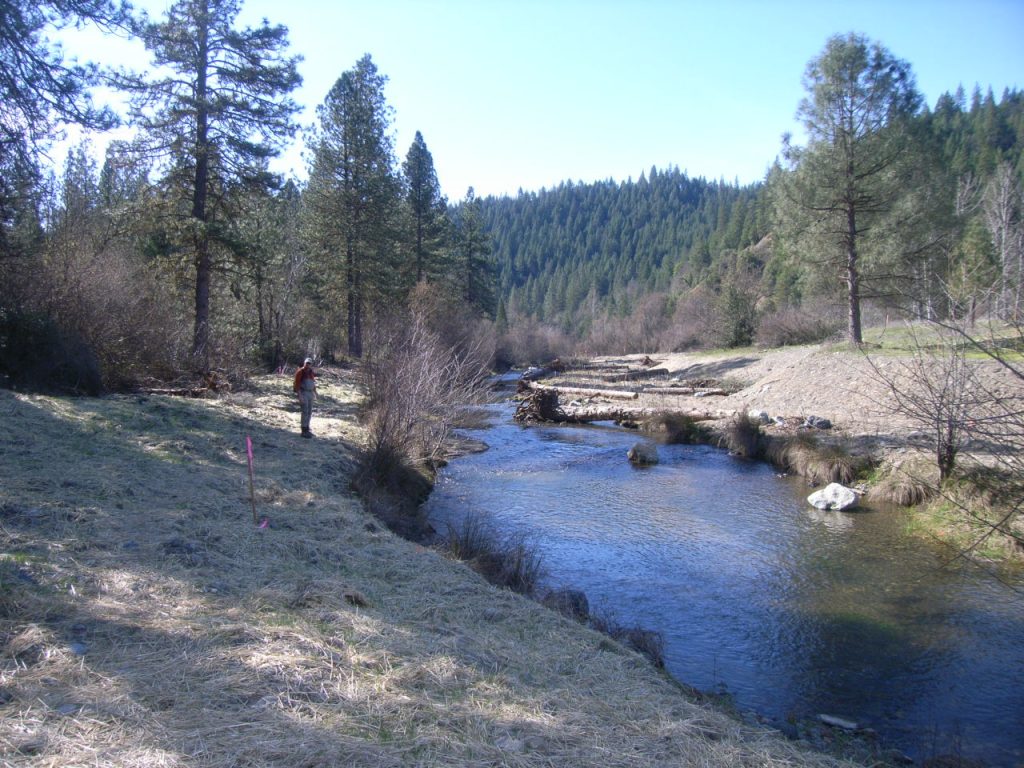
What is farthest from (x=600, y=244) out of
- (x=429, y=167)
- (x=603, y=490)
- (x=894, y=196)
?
(x=603, y=490)

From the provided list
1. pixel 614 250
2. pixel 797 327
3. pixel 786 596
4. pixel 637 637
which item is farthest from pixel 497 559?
pixel 614 250

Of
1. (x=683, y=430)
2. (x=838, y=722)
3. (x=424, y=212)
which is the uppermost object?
(x=424, y=212)

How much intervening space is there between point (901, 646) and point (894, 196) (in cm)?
2179

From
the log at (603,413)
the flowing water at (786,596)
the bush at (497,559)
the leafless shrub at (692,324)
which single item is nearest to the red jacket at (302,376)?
the flowing water at (786,596)

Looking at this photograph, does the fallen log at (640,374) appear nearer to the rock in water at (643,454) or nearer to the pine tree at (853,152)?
the pine tree at (853,152)

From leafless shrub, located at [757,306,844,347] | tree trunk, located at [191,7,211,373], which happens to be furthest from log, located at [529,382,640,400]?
tree trunk, located at [191,7,211,373]

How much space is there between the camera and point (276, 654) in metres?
4.14

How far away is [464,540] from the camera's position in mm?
8992

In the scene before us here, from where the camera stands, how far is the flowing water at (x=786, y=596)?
6367mm

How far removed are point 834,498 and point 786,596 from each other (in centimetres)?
504

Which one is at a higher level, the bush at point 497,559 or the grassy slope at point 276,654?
the grassy slope at point 276,654

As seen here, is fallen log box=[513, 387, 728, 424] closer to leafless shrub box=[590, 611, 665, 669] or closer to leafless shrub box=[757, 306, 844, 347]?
leafless shrub box=[757, 306, 844, 347]

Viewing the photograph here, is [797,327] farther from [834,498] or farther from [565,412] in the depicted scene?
[834,498]

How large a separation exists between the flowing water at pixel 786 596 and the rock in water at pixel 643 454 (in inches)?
64.7
